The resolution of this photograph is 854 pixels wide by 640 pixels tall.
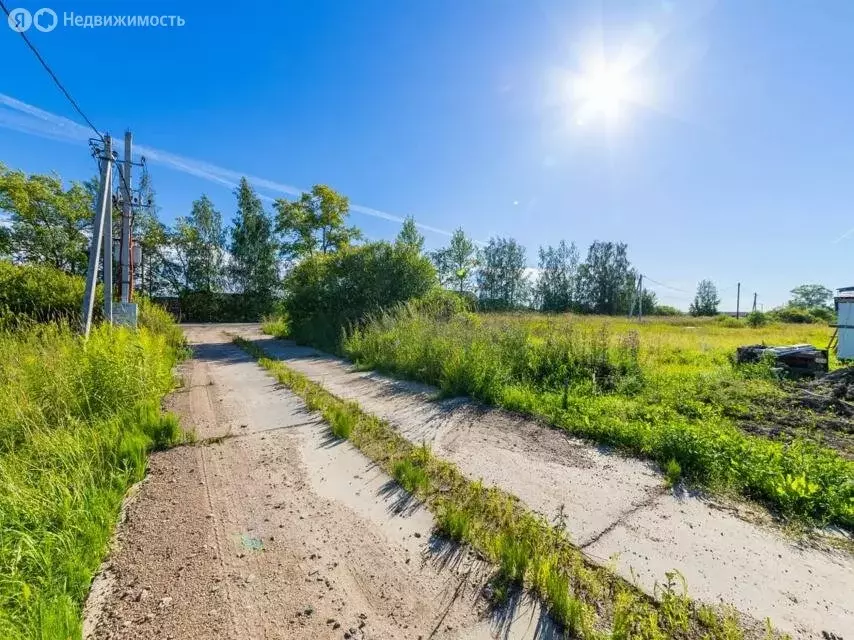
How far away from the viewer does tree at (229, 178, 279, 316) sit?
84.4 ft

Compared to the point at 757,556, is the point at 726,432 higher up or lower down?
higher up

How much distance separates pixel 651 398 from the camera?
4.82 meters

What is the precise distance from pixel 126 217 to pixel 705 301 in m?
62.4

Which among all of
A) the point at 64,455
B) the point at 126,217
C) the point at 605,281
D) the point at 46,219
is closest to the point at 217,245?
the point at 46,219

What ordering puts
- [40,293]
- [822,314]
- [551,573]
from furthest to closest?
1. [822,314]
2. [40,293]
3. [551,573]

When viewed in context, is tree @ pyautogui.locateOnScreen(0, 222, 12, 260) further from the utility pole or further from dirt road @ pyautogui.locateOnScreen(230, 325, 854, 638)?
dirt road @ pyautogui.locateOnScreen(230, 325, 854, 638)

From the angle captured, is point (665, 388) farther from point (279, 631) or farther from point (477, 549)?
point (279, 631)

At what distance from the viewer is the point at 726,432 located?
352 centimetres

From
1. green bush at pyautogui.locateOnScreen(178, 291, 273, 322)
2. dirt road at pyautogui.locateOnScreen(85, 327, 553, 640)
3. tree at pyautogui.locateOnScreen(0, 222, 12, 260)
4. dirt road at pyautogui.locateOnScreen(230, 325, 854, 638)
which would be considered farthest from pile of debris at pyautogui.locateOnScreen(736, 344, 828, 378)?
tree at pyautogui.locateOnScreen(0, 222, 12, 260)

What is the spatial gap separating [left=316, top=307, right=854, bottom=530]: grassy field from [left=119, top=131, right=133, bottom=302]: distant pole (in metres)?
7.34

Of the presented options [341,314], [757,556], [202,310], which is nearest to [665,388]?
[757,556]

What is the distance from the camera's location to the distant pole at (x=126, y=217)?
9914 mm

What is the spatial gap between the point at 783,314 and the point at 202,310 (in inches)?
2090

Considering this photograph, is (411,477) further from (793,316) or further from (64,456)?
(793,316)
